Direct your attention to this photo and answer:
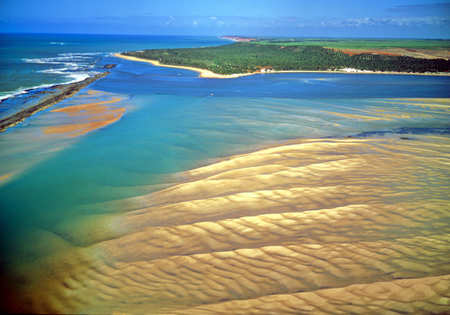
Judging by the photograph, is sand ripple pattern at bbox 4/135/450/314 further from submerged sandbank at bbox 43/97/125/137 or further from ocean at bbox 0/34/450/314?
submerged sandbank at bbox 43/97/125/137

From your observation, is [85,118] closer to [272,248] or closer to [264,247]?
[264,247]

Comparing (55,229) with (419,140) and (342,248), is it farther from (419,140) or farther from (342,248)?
(419,140)

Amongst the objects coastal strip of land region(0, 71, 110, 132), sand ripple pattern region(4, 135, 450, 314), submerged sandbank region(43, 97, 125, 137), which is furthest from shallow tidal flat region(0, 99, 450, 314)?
coastal strip of land region(0, 71, 110, 132)

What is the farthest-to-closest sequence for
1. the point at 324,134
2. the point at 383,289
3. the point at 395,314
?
the point at 324,134, the point at 383,289, the point at 395,314

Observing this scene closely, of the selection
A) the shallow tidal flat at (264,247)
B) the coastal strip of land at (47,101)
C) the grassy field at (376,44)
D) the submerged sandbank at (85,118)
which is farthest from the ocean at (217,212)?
the grassy field at (376,44)

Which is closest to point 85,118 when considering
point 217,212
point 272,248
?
point 217,212

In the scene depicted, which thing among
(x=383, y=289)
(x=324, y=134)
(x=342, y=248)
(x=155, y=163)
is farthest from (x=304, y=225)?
(x=324, y=134)
